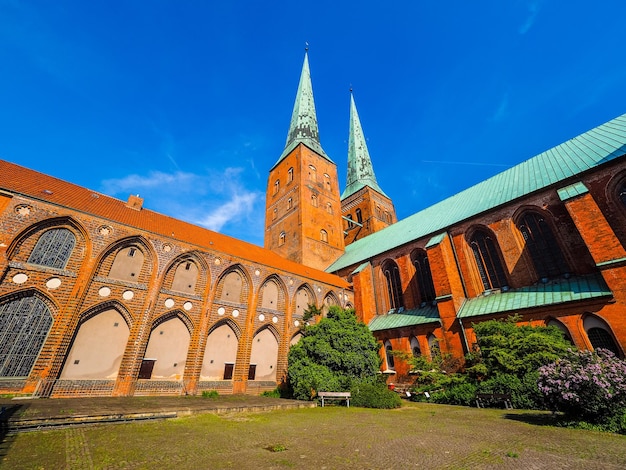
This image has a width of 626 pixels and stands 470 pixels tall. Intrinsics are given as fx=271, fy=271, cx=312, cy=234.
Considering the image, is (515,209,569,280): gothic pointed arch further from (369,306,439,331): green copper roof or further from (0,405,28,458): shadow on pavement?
(0,405,28,458): shadow on pavement

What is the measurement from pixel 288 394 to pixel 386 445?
39.7 feet

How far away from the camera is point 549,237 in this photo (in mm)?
15211

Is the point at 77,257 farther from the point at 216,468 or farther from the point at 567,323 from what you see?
the point at 567,323

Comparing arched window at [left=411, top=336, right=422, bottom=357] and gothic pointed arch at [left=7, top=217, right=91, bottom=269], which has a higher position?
gothic pointed arch at [left=7, top=217, right=91, bottom=269]

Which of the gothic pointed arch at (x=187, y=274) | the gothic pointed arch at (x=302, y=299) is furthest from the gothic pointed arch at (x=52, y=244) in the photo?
the gothic pointed arch at (x=302, y=299)

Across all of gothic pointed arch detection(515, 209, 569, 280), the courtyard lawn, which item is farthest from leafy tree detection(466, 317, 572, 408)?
gothic pointed arch detection(515, 209, 569, 280)

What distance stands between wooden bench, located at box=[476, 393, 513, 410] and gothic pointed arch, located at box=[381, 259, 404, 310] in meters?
9.96

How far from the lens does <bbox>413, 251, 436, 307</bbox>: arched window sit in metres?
19.5

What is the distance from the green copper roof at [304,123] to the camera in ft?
117

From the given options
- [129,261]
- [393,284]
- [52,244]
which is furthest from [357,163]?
[52,244]

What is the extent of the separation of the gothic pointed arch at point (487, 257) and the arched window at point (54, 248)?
74.2ft

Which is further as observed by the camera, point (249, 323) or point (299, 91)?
point (299, 91)

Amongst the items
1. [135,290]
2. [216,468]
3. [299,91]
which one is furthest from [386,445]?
[299,91]

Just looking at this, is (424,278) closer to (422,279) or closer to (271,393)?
(422,279)
